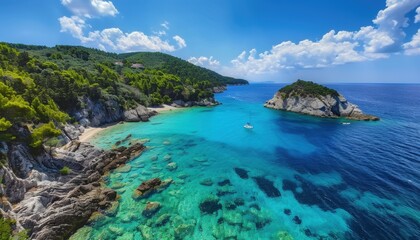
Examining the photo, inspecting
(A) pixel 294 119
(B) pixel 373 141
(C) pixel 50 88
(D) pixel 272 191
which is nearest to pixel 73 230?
(D) pixel 272 191

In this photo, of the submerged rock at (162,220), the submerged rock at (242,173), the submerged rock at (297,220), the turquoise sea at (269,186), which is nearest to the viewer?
the turquoise sea at (269,186)

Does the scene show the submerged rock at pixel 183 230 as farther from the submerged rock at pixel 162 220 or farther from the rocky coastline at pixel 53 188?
the rocky coastline at pixel 53 188

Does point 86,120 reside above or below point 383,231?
above

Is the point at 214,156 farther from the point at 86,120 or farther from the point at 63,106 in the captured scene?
the point at 63,106

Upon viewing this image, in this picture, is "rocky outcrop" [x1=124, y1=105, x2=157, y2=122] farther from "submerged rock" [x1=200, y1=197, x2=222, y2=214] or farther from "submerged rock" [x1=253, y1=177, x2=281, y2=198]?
"submerged rock" [x1=200, y1=197, x2=222, y2=214]

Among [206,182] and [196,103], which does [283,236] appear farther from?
[196,103]

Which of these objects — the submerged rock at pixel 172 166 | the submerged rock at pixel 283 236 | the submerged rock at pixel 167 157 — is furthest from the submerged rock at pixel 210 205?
the submerged rock at pixel 167 157
